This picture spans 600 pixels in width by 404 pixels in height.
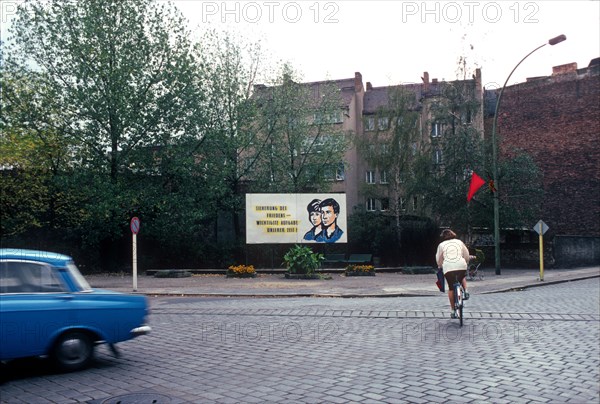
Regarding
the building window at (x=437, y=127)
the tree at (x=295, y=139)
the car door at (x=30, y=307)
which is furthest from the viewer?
the tree at (x=295, y=139)

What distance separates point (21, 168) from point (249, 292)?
76.0ft

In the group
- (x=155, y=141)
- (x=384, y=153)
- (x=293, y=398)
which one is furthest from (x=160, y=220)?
(x=293, y=398)

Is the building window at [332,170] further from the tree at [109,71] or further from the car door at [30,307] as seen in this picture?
the car door at [30,307]

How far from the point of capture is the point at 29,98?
96.2 ft

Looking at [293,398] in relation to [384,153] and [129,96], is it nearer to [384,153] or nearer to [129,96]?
[129,96]

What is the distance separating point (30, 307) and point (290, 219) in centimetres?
2214

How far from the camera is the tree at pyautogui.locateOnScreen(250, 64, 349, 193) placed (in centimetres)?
3859

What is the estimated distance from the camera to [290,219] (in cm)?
2880

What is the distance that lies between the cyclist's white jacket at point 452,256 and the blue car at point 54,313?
5.97 m

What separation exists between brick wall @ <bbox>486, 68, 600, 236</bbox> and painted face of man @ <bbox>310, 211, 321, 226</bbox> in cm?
1893

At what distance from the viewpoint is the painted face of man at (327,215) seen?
29.1m

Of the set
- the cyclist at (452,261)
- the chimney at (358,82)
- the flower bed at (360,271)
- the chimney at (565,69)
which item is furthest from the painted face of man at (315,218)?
the chimney at (358,82)

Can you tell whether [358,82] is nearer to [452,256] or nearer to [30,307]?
[452,256]

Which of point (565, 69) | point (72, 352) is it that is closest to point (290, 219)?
point (72, 352)
